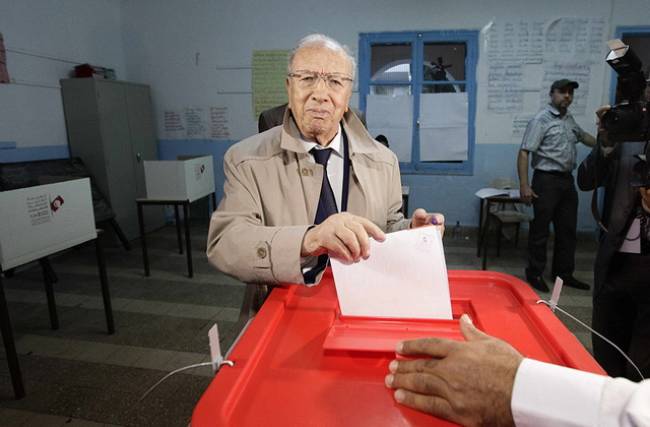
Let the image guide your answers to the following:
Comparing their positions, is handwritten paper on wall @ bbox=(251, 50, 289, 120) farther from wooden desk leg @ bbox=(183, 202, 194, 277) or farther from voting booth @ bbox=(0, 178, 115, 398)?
voting booth @ bbox=(0, 178, 115, 398)

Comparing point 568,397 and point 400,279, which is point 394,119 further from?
point 568,397

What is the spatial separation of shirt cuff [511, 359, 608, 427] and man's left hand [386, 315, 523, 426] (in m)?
0.02

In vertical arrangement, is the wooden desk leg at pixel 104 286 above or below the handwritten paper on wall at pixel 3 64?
below

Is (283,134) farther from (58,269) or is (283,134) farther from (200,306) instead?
(58,269)

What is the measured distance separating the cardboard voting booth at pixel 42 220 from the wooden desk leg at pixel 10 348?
199 millimetres

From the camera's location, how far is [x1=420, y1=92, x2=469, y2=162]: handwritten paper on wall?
14.6 feet

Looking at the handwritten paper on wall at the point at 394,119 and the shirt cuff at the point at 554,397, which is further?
the handwritten paper on wall at the point at 394,119

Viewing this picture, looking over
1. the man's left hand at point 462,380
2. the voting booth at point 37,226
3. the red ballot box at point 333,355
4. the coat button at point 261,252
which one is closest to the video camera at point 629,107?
the red ballot box at point 333,355

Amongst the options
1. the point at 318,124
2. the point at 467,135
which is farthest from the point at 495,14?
the point at 318,124

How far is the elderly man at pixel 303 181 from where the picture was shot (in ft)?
3.08

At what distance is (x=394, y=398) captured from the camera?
2.00 feet

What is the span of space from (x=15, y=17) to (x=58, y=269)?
7.84ft

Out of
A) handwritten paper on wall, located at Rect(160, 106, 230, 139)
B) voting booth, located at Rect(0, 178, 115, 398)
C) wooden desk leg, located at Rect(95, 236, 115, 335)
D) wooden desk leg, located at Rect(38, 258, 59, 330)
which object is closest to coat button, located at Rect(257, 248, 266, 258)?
voting booth, located at Rect(0, 178, 115, 398)

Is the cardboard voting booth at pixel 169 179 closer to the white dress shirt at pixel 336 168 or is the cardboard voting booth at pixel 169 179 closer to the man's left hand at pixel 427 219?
the white dress shirt at pixel 336 168
